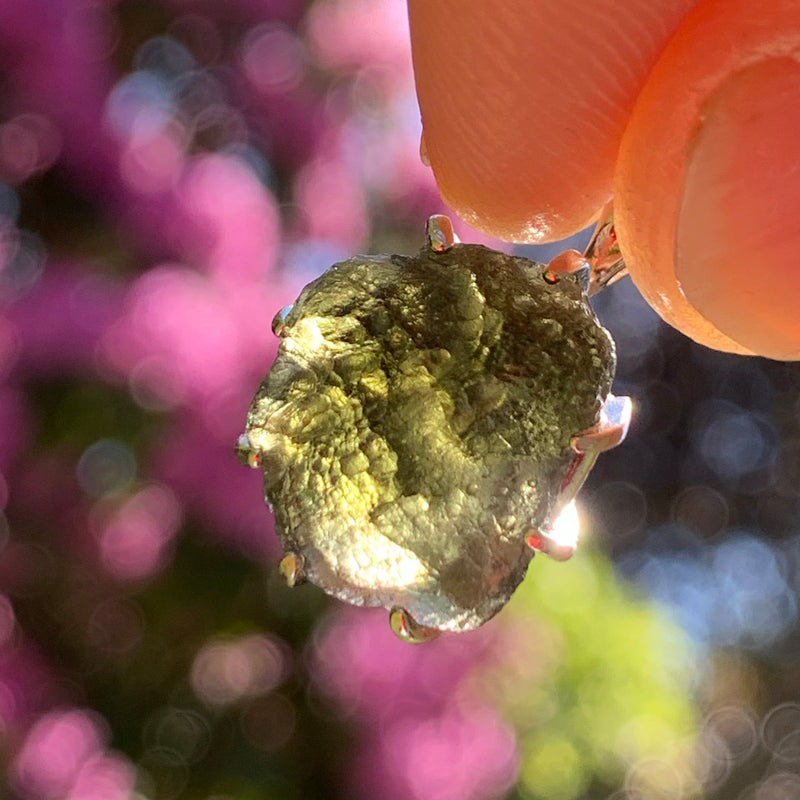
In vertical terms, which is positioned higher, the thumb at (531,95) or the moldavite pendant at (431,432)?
the thumb at (531,95)

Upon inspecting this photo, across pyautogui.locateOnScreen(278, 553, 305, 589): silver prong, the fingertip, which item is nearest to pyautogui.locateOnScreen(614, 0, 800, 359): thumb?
the fingertip

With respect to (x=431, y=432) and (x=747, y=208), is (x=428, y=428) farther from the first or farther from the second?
(x=747, y=208)

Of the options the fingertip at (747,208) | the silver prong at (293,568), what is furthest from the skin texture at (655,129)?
the silver prong at (293,568)

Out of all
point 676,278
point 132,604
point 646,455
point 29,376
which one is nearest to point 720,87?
point 676,278

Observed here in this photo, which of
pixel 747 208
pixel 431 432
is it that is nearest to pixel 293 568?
pixel 431 432

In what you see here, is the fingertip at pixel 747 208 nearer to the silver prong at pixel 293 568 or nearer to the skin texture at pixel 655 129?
the skin texture at pixel 655 129

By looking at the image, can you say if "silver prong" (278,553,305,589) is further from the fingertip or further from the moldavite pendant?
the fingertip
